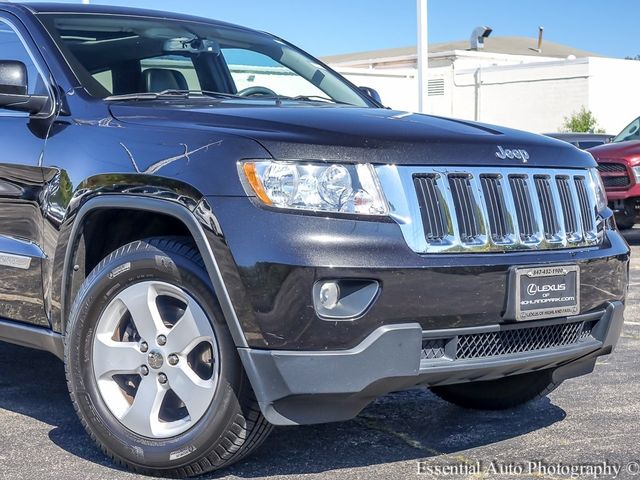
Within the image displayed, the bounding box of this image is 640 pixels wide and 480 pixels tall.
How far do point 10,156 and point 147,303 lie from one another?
3.51 ft

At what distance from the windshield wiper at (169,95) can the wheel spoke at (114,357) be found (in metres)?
1.02

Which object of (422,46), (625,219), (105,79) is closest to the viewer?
(105,79)

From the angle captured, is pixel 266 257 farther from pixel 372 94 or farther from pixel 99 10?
pixel 372 94

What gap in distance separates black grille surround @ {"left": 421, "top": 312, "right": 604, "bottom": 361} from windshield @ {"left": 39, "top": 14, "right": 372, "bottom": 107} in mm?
1685

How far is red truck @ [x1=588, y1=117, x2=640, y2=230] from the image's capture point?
12422mm

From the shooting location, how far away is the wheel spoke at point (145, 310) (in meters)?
3.87

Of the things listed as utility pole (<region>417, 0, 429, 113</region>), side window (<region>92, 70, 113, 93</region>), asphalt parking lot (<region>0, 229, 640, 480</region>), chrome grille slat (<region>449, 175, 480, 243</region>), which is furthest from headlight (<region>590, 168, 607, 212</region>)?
utility pole (<region>417, 0, 429, 113</region>)

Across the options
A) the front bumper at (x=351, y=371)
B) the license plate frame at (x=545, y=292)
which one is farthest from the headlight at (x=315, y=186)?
the license plate frame at (x=545, y=292)

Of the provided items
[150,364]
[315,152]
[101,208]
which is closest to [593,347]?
[315,152]

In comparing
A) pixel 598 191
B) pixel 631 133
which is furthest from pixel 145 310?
pixel 631 133

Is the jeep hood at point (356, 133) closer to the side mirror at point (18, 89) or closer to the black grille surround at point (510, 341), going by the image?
the side mirror at point (18, 89)

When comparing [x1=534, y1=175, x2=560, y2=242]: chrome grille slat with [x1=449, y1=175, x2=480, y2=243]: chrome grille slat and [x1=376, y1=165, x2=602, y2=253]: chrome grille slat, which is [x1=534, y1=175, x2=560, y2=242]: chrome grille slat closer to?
[x1=376, y1=165, x2=602, y2=253]: chrome grille slat

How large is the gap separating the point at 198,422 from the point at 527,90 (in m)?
39.2

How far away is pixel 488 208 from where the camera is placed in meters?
3.90
